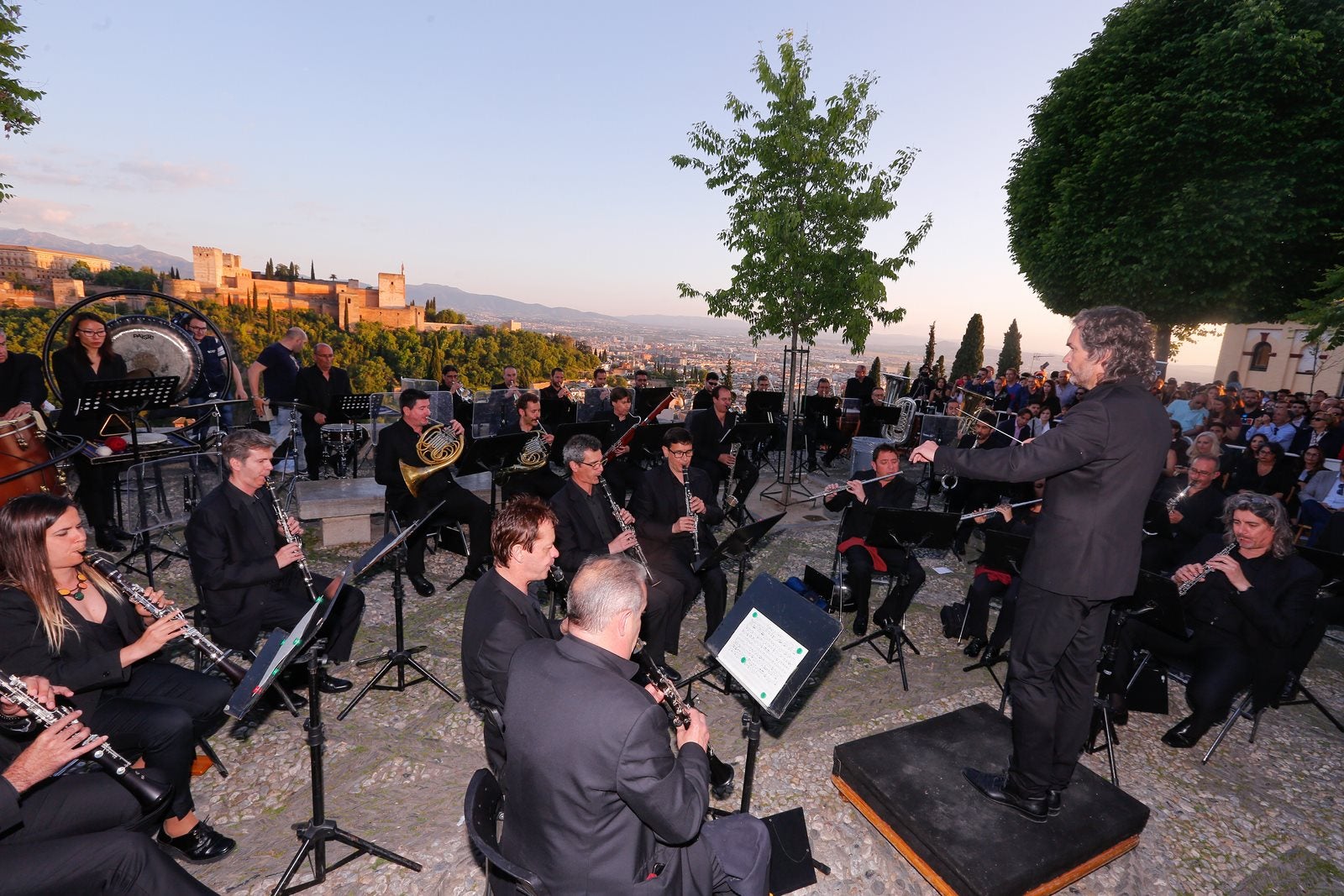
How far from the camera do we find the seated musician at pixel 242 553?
4.56m

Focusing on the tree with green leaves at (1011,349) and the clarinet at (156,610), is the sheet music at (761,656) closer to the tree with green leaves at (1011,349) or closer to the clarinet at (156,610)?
the clarinet at (156,610)

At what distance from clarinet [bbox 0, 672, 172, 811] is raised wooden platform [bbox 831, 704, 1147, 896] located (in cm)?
390

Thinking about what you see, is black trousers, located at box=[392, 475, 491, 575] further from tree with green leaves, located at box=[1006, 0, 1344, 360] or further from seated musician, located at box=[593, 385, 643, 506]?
tree with green leaves, located at box=[1006, 0, 1344, 360]

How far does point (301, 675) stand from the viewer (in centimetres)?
515

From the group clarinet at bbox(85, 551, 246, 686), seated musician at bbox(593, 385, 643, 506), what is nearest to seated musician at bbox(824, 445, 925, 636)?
seated musician at bbox(593, 385, 643, 506)

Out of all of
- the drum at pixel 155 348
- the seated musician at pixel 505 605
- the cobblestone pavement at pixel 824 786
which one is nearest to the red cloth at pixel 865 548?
the cobblestone pavement at pixel 824 786

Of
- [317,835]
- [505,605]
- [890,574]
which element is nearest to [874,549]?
[890,574]

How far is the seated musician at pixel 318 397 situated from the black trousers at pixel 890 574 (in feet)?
25.7

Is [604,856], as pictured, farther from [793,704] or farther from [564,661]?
[793,704]

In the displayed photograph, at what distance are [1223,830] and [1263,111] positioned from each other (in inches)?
775

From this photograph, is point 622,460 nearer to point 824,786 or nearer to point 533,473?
point 533,473

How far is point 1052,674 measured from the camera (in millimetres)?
3512

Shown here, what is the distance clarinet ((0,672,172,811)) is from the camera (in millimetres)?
2773

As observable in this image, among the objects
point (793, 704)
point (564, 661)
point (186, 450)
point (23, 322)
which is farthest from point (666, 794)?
point (23, 322)
